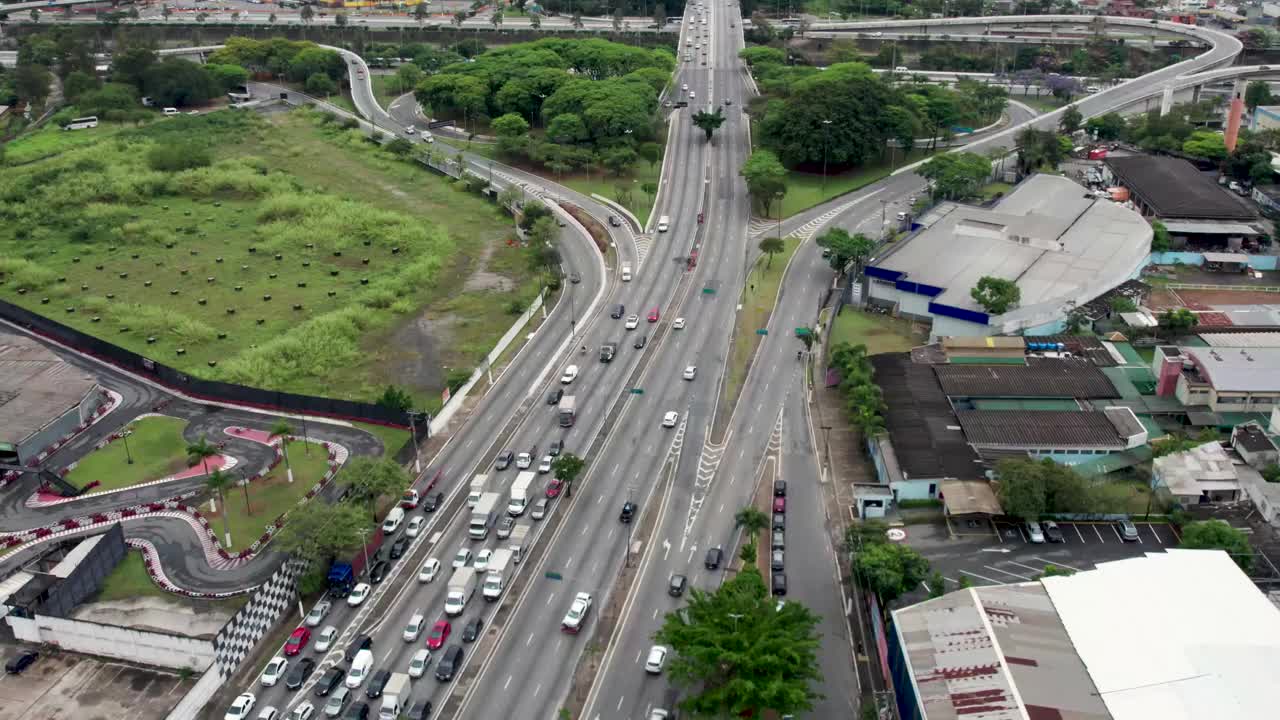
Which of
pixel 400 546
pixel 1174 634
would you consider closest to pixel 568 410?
pixel 400 546

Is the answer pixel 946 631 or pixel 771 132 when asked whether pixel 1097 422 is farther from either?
pixel 771 132

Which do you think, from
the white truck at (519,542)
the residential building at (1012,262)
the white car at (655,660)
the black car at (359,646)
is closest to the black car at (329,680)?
the black car at (359,646)

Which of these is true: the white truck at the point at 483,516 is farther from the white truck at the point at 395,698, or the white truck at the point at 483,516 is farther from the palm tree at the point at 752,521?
the palm tree at the point at 752,521

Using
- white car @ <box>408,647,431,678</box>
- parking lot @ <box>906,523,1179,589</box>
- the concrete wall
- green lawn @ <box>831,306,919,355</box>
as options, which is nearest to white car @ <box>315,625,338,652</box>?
white car @ <box>408,647,431,678</box>

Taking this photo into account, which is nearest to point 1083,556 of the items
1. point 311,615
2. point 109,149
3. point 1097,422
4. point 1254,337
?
point 1097,422

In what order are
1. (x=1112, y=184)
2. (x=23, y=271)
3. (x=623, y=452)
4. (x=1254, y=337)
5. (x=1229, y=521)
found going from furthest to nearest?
1. (x=1112, y=184)
2. (x=23, y=271)
3. (x=1254, y=337)
4. (x=623, y=452)
5. (x=1229, y=521)

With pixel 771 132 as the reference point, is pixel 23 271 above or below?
below

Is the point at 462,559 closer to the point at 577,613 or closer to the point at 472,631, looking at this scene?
the point at 472,631

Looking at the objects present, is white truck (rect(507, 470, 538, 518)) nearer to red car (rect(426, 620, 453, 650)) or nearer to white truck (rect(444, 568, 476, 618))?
white truck (rect(444, 568, 476, 618))
